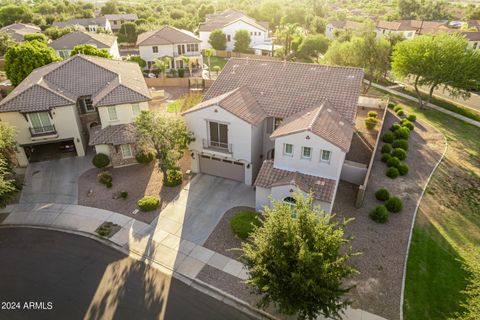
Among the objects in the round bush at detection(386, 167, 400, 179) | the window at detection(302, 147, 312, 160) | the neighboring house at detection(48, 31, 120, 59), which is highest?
the neighboring house at detection(48, 31, 120, 59)

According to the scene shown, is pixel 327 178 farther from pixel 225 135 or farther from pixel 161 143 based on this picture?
pixel 161 143

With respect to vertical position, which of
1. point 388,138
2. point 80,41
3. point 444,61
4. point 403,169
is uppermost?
point 80,41

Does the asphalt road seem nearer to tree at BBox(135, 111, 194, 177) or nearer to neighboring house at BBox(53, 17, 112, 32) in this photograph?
tree at BBox(135, 111, 194, 177)

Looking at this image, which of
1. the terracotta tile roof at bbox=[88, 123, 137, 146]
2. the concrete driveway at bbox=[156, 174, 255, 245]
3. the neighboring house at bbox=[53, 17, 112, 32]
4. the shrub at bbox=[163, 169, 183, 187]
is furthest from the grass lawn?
the neighboring house at bbox=[53, 17, 112, 32]

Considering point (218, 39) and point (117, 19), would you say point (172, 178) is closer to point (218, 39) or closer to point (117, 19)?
point (218, 39)

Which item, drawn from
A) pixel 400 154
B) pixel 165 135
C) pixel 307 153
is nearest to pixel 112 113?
pixel 165 135

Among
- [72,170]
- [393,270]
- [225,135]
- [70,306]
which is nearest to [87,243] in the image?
[70,306]

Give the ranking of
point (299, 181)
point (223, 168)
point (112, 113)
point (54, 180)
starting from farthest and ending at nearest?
point (112, 113) < point (54, 180) < point (223, 168) < point (299, 181)
